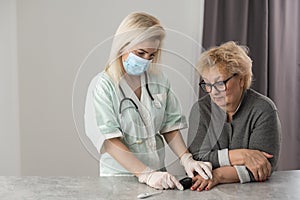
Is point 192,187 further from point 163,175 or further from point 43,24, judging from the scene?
point 43,24

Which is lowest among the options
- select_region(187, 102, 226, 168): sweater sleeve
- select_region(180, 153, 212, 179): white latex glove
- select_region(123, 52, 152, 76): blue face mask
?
select_region(180, 153, 212, 179): white latex glove

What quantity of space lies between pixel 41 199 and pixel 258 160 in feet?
2.20

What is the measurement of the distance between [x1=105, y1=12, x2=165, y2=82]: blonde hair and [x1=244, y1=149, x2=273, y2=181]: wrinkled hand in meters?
0.43

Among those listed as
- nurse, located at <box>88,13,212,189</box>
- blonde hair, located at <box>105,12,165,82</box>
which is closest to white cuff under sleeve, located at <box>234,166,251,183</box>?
nurse, located at <box>88,13,212,189</box>

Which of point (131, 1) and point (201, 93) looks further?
point (131, 1)

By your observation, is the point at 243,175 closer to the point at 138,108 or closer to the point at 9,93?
the point at 138,108

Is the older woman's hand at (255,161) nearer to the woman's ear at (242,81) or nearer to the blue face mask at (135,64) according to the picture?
the woman's ear at (242,81)

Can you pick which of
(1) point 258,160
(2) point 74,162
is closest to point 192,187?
(1) point 258,160

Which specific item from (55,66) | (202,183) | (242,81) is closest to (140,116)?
(202,183)

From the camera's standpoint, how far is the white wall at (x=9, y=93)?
98.6 inches

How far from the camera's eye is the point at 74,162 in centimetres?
270

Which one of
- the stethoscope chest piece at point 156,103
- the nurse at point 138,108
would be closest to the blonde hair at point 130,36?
the nurse at point 138,108

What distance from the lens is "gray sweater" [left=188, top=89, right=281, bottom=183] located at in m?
1.46

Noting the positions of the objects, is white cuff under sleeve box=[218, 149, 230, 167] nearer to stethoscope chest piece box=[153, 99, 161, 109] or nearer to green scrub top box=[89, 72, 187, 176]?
green scrub top box=[89, 72, 187, 176]
